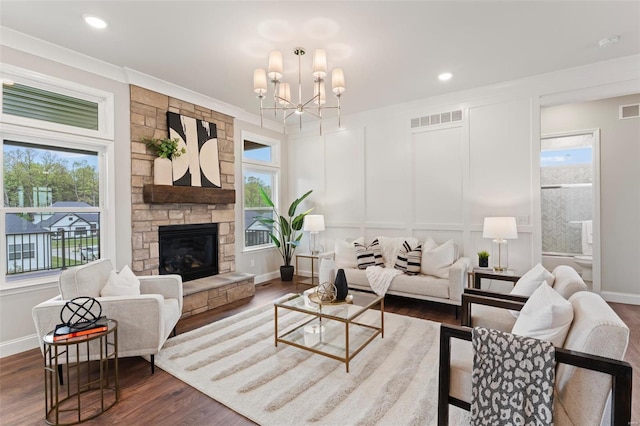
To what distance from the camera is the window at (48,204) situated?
9.52ft

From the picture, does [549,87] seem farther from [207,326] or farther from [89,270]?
[89,270]

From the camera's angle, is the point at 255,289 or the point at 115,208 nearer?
the point at 115,208

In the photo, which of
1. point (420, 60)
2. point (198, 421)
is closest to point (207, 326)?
point (198, 421)

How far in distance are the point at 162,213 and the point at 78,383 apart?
238 cm

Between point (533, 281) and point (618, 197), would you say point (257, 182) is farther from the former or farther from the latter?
point (618, 197)

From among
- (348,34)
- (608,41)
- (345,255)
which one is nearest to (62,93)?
(348,34)

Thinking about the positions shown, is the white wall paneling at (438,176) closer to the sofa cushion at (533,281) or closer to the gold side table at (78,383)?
the sofa cushion at (533,281)

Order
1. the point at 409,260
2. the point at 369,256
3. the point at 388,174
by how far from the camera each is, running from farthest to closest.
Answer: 1. the point at 388,174
2. the point at 369,256
3. the point at 409,260

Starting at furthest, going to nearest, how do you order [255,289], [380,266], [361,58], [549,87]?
[255,289] → [380,266] → [549,87] → [361,58]

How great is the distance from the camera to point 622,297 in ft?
13.5

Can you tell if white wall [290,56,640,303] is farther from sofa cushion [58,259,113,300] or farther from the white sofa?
sofa cushion [58,259,113,300]

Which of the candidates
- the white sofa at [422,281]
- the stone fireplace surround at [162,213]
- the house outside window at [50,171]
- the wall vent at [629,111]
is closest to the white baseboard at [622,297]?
the white sofa at [422,281]

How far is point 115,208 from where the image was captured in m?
3.51

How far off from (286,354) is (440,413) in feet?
A: 4.71
